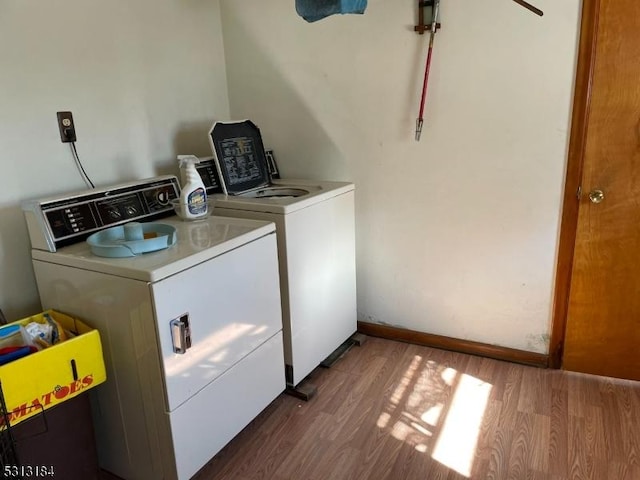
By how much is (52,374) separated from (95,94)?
1.18 metres

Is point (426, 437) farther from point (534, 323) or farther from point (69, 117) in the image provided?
point (69, 117)

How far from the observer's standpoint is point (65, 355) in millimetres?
1485

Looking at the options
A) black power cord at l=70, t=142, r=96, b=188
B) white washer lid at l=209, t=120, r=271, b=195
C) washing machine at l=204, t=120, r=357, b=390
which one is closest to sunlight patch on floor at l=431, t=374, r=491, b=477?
washing machine at l=204, t=120, r=357, b=390

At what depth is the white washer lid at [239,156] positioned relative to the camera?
2320 mm

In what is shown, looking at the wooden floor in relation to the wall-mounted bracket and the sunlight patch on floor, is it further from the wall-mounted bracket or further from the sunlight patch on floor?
the wall-mounted bracket

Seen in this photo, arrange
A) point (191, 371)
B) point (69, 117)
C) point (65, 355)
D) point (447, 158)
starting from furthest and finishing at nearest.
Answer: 1. point (447, 158)
2. point (69, 117)
3. point (191, 371)
4. point (65, 355)

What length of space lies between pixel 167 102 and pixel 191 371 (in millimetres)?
1388

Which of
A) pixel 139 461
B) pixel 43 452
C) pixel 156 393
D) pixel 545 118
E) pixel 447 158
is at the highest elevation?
pixel 545 118

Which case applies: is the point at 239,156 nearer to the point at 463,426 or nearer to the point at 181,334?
the point at 181,334

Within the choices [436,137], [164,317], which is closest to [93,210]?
[164,317]

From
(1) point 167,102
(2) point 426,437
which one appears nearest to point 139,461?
(2) point 426,437

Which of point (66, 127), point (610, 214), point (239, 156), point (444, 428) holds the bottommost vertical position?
point (444, 428)

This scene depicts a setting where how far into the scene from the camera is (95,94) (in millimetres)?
2062

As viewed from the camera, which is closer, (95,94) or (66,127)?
(66,127)
